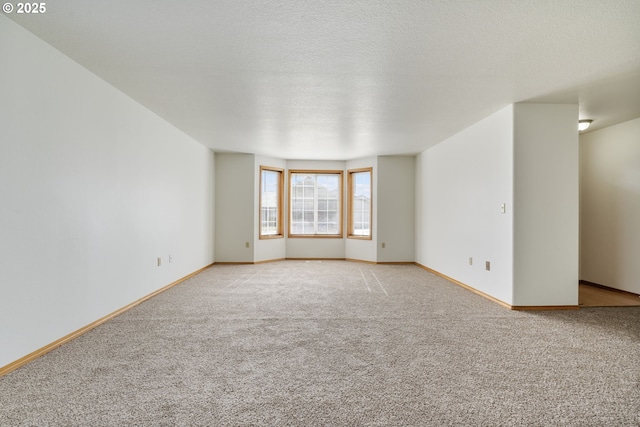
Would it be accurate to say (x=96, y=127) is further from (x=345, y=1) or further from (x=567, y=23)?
(x=567, y=23)

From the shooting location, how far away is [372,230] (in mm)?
7145

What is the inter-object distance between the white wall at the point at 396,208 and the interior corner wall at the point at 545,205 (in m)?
3.42

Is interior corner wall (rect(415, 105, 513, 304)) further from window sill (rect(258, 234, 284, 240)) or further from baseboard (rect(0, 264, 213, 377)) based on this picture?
baseboard (rect(0, 264, 213, 377))

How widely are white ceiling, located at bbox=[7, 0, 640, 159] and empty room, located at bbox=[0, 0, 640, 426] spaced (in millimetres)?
21

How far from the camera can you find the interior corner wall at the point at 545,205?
3.70 metres

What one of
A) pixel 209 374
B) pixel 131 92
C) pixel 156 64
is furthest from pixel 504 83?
pixel 131 92

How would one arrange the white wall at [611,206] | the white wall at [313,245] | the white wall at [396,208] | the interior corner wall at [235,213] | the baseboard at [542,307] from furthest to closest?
the white wall at [313,245]
the white wall at [396,208]
the interior corner wall at [235,213]
the white wall at [611,206]
the baseboard at [542,307]

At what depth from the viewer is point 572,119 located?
3.75 meters

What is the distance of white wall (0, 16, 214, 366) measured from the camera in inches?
85.8

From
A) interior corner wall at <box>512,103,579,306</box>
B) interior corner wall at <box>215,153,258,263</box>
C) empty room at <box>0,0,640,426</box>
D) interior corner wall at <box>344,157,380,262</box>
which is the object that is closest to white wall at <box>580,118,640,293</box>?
empty room at <box>0,0,640,426</box>

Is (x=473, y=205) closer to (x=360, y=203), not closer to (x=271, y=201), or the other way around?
(x=360, y=203)

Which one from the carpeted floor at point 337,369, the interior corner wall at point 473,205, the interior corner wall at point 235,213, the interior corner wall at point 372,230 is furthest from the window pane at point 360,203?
the carpeted floor at point 337,369

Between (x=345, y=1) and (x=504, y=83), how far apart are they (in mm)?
2031

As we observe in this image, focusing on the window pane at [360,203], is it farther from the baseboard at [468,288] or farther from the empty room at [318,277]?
the empty room at [318,277]
